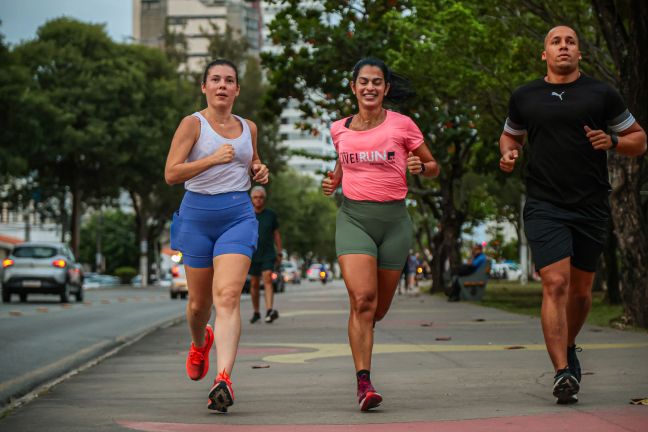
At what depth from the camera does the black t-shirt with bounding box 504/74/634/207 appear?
7273mm

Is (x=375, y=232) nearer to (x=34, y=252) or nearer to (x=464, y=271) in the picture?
(x=464, y=271)

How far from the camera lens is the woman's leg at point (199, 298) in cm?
766

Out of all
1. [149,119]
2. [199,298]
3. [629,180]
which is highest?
[149,119]

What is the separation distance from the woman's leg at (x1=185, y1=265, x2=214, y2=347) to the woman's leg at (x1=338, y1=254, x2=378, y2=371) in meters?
0.89

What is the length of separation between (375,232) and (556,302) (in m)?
1.11

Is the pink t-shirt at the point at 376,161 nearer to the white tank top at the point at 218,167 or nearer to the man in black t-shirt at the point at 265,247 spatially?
the white tank top at the point at 218,167

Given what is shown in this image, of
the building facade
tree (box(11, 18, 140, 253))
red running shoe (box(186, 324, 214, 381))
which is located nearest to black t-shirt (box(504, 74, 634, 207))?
red running shoe (box(186, 324, 214, 381))

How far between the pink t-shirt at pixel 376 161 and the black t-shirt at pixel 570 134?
76 cm

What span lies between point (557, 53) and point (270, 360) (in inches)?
184

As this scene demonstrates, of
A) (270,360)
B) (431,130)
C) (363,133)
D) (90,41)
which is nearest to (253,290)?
(270,360)

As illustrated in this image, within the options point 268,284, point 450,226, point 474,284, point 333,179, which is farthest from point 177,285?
point 333,179

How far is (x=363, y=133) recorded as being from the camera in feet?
24.4

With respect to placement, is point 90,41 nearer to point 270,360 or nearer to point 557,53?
point 270,360

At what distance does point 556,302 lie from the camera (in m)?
7.23
